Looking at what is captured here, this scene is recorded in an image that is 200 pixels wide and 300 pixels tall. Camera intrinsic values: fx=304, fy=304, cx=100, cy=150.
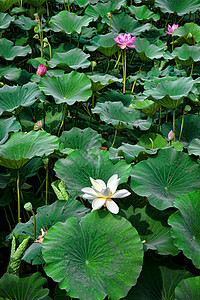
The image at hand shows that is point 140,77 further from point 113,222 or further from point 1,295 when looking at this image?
point 1,295

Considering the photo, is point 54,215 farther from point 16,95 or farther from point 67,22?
point 67,22

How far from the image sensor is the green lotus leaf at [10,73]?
2.12 m

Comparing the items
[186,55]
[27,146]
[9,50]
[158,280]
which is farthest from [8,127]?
[186,55]

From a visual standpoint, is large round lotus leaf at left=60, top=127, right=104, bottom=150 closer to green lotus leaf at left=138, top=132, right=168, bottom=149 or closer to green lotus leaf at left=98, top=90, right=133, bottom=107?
green lotus leaf at left=138, top=132, right=168, bottom=149

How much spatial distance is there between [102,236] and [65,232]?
128mm

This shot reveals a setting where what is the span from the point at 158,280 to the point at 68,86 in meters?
1.20

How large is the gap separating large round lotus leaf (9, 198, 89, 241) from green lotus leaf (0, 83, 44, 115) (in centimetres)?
77

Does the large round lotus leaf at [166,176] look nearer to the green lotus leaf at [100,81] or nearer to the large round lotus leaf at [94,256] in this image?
the large round lotus leaf at [94,256]

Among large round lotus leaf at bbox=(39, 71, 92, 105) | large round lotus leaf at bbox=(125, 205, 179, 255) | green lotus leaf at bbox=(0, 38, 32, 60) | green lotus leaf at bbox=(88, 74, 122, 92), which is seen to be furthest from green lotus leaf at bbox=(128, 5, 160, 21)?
large round lotus leaf at bbox=(125, 205, 179, 255)

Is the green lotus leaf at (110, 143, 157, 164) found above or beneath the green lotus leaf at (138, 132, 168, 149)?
above

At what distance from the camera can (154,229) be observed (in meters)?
1.19

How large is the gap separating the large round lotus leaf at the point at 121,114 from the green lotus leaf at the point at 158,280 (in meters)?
0.79

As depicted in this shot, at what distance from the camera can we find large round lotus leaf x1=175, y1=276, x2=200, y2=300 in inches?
37.3

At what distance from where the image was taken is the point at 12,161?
124 centimetres
